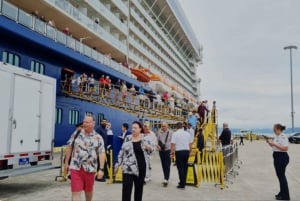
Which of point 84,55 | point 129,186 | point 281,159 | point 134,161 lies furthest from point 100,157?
point 84,55

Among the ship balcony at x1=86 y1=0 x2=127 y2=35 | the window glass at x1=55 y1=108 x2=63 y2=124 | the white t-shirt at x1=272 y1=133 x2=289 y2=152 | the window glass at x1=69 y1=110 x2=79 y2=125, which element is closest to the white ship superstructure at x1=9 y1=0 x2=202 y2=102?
the ship balcony at x1=86 y1=0 x2=127 y2=35

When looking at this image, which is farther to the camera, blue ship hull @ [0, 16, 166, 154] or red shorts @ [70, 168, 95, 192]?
blue ship hull @ [0, 16, 166, 154]

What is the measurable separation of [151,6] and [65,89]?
1610 inches

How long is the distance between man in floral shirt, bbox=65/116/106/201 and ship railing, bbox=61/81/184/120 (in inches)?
622

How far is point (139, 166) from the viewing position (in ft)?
20.5

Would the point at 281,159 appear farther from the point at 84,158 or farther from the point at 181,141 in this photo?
the point at 84,158

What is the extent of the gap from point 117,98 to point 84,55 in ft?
14.9

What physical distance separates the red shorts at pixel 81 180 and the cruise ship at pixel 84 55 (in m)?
12.3

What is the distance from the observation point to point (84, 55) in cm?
2428

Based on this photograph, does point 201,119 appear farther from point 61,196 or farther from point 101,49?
point 101,49

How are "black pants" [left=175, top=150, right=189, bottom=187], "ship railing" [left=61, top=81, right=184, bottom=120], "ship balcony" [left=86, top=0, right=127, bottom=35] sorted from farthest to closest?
"ship balcony" [left=86, top=0, right=127, bottom=35], "ship railing" [left=61, top=81, right=184, bottom=120], "black pants" [left=175, top=150, right=189, bottom=187]

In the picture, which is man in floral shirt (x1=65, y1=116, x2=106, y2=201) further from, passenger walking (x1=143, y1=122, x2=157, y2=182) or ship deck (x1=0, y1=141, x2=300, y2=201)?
ship deck (x1=0, y1=141, x2=300, y2=201)

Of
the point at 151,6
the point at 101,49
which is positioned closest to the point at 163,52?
the point at 151,6

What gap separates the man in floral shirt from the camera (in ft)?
18.7
